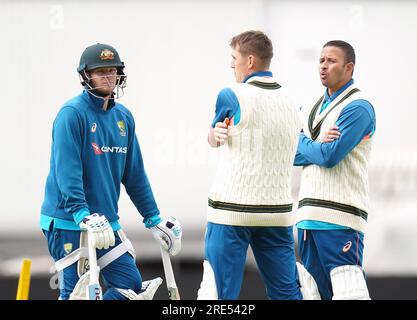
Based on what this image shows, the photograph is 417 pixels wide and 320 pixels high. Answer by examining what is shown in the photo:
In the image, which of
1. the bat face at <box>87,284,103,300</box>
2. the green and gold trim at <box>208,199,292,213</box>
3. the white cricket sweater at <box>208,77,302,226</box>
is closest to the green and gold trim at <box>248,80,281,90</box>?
the white cricket sweater at <box>208,77,302,226</box>

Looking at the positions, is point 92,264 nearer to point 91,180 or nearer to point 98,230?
point 98,230

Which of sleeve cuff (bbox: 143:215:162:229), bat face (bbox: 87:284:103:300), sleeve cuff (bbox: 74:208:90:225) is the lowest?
bat face (bbox: 87:284:103:300)

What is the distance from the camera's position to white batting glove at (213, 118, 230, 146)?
603 centimetres

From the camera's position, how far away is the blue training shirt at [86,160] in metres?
6.06

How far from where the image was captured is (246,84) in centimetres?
617

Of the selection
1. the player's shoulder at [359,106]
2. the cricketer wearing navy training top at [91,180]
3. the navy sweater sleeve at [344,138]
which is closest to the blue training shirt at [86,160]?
the cricketer wearing navy training top at [91,180]

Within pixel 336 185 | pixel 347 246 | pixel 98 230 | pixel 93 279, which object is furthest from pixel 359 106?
pixel 93 279

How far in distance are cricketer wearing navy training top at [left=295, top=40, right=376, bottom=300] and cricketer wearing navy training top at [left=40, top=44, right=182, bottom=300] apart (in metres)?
0.94

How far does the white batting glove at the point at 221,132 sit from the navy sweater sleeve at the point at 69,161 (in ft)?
2.41

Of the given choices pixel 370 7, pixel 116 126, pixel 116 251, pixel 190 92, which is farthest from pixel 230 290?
pixel 370 7

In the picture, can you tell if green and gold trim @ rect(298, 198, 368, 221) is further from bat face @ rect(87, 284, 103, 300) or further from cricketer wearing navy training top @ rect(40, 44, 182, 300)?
bat face @ rect(87, 284, 103, 300)

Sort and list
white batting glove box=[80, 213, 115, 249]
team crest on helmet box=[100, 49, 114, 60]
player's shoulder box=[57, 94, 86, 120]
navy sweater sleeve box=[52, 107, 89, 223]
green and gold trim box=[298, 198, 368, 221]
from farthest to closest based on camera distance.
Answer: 1. green and gold trim box=[298, 198, 368, 221]
2. team crest on helmet box=[100, 49, 114, 60]
3. player's shoulder box=[57, 94, 86, 120]
4. navy sweater sleeve box=[52, 107, 89, 223]
5. white batting glove box=[80, 213, 115, 249]

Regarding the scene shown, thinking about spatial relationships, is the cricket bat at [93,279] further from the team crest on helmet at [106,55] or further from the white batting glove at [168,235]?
the team crest on helmet at [106,55]

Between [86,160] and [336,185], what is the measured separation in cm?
143
